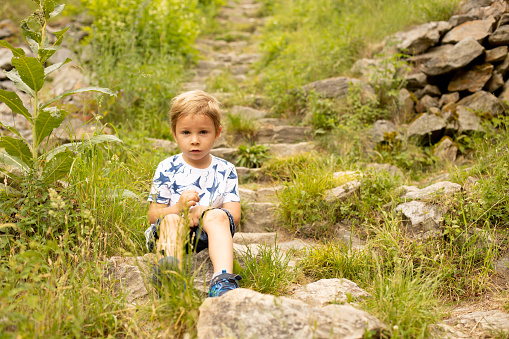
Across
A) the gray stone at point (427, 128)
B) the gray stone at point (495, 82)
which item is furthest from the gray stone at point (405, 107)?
the gray stone at point (495, 82)

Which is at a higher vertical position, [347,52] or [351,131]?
[347,52]

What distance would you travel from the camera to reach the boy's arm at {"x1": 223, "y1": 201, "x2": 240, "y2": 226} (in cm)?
267

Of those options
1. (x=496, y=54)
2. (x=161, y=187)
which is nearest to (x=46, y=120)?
(x=161, y=187)

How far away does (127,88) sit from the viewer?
215 inches

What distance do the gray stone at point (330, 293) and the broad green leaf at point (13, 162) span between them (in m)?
2.01

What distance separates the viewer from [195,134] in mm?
2680

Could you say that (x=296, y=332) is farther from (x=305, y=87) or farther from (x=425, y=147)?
(x=305, y=87)

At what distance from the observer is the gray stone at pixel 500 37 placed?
4.86 metres

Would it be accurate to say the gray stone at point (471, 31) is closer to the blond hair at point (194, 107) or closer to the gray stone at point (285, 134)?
the gray stone at point (285, 134)

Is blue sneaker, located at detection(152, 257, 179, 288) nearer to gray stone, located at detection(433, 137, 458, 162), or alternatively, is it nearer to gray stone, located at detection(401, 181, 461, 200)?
gray stone, located at detection(401, 181, 461, 200)

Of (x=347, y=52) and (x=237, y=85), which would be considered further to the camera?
(x=237, y=85)

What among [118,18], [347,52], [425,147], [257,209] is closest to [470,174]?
[425,147]

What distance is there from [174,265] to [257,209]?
207 cm

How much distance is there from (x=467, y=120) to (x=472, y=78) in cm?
71
